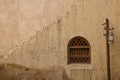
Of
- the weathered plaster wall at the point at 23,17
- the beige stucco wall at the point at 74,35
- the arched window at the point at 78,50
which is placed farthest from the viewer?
the weathered plaster wall at the point at 23,17

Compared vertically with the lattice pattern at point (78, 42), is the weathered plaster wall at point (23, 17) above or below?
above

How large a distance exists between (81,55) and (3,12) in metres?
3.09

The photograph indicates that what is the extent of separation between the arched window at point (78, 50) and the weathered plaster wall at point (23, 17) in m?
1.06

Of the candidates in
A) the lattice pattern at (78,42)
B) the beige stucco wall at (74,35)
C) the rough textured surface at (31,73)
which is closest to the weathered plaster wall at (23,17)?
the beige stucco wall at (74,35)

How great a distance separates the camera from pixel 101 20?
9.64 m

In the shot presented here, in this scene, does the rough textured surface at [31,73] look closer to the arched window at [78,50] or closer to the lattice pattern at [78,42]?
the arched window at [78,50]

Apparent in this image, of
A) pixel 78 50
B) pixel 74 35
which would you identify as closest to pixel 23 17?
pixel 74 35

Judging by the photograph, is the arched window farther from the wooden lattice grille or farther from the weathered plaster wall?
the weathered plaster wall

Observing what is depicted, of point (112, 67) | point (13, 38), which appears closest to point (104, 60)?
point (112, 67)

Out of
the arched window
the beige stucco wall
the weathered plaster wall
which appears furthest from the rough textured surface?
the weathered plaster wall

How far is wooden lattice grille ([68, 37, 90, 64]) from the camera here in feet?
32.0

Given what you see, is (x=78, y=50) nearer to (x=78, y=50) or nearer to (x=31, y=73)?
(x=78, y=50)

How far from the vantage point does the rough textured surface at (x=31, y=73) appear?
9.63 metres

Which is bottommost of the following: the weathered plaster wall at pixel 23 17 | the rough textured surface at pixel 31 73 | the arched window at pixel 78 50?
the rough textured surface at pixel 31 73
